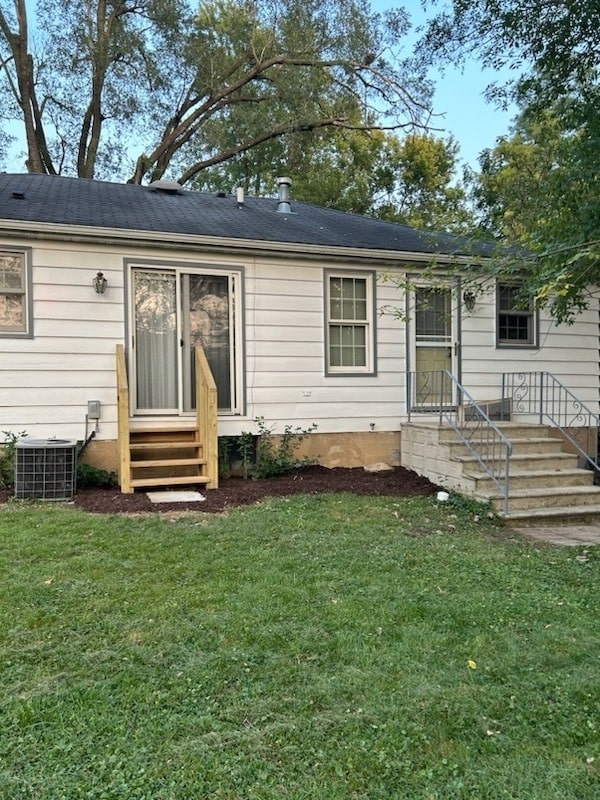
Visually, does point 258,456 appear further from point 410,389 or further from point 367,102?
point 367,102

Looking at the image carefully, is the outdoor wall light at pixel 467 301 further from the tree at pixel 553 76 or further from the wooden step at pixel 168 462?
the wooden step at pixel 168 462

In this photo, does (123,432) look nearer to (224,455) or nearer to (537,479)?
(224,455)

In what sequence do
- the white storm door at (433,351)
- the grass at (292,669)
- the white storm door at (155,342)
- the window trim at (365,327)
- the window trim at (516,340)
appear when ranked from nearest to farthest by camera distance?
the grass at (292,669) < the white storm door at (155,342) < the window trim at (365,327) < the white storm door at (433,351) < the window trim at (516,340)

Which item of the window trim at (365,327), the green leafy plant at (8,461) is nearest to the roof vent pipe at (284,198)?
the window trim at (365,327)

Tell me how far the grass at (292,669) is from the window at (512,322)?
477cm

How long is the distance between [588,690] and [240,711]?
4.77 feet

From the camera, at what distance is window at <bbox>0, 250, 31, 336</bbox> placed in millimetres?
6496

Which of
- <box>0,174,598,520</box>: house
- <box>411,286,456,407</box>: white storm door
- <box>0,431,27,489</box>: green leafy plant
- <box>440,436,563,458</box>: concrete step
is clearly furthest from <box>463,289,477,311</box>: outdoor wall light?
<box>0,431,27,489</box>: green leafy plant

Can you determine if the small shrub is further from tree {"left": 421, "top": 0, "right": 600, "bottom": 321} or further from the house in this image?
tree {"left": 421, "top": 0, "right": 600, "bottom": 321}

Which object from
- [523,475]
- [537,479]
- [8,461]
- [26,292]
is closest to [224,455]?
[8,461]

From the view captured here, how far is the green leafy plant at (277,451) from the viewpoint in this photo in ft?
23.7

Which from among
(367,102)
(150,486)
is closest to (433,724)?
(150,486)

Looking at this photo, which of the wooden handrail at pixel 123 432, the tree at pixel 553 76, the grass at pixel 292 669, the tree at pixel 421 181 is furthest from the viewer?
the tree at pixel 421 181

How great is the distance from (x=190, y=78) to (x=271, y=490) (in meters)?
15.2
